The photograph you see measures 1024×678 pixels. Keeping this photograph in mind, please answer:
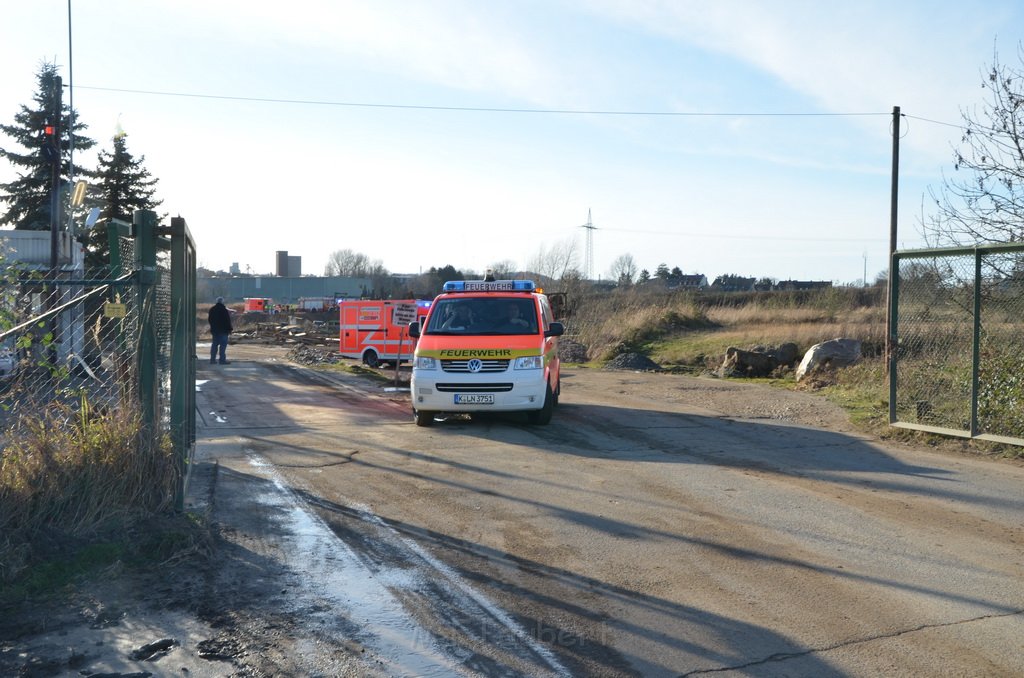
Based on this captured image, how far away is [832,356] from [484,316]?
28.6 ft

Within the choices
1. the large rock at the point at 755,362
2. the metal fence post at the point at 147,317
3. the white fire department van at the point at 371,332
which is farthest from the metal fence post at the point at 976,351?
the white fire department van at the point at 371,332

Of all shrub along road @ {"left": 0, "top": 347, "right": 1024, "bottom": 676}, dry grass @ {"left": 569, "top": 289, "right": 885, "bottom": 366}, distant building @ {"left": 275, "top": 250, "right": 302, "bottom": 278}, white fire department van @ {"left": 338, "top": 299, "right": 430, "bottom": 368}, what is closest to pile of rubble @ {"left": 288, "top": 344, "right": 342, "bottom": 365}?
white fire department van @ {"left": 338, "top": 299, "right": 430, "bottom": 368}

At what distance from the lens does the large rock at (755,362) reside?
2075 centimetres

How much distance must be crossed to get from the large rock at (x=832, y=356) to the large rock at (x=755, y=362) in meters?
1.65

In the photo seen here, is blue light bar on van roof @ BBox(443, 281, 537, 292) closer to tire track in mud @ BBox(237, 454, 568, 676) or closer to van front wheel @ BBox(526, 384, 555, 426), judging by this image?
van front wheel @ BBox(526, 384, 555, 426)

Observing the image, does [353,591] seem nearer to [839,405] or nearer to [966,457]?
[966,457]

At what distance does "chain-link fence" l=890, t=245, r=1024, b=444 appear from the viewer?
10562 mm

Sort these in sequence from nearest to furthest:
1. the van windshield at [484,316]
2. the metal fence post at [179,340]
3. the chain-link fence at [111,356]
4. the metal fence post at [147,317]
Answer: the chain-link fence at [111,356] < the metal fence post at [147,317] < the metal fence post at [179,340] < the van windshield at [484,316]

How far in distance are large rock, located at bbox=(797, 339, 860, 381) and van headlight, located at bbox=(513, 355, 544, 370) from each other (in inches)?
321

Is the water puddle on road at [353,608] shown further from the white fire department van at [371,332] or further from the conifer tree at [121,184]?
the conifer tree at [121,184]

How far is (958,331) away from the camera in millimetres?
11227

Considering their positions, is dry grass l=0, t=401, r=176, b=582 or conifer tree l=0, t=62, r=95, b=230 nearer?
dry grass l=0, t=401, r=176, b=582

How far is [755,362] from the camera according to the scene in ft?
68.2

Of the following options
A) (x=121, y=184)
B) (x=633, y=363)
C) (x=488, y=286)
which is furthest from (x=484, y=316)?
(x=121, y=184)
